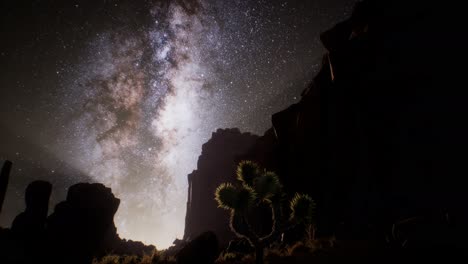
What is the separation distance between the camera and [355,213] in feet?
48.6

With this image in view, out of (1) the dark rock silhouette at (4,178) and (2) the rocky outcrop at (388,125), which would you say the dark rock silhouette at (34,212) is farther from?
(2) the rocky outcrop at (388,125)

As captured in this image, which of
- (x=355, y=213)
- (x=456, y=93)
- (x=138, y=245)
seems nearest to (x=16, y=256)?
(x=355, y=213)

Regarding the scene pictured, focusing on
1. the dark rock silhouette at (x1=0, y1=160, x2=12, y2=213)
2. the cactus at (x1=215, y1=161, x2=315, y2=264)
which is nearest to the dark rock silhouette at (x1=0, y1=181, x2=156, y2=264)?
the dark rock silhouette at (x1=0, y1=160, x2=12, y2=213)

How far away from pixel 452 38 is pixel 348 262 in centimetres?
1325

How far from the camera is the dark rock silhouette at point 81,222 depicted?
17.8 m

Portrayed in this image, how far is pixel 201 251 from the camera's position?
10.9 meters

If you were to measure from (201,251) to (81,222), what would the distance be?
13642 mm

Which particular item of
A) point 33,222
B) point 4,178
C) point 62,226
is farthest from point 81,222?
point 4,178

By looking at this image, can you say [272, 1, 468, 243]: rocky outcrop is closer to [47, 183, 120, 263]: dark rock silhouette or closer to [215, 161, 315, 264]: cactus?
[215, 161, 315, 264]: cactus

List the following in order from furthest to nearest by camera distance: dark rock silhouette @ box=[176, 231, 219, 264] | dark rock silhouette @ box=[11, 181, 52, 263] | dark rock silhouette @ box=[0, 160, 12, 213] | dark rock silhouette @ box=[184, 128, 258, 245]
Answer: dark rock silhouette @ box=[184, 128, 258, 245], dark rock silhouette @ box=[11, 181, 52, 263], dark rock silhouette @ box=[0, 160, 12, 213], dark rock silhouette @ box=[176, 231, 219, 264]

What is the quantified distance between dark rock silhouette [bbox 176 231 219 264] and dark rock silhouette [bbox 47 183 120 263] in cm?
1033

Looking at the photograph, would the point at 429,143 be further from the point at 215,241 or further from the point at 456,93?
the point at 215,241

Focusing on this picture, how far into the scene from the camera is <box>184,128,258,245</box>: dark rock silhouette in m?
64.1

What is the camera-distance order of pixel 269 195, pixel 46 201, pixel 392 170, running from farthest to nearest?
pixel 46 201 → pixel 392 170 → pixel 269 195
